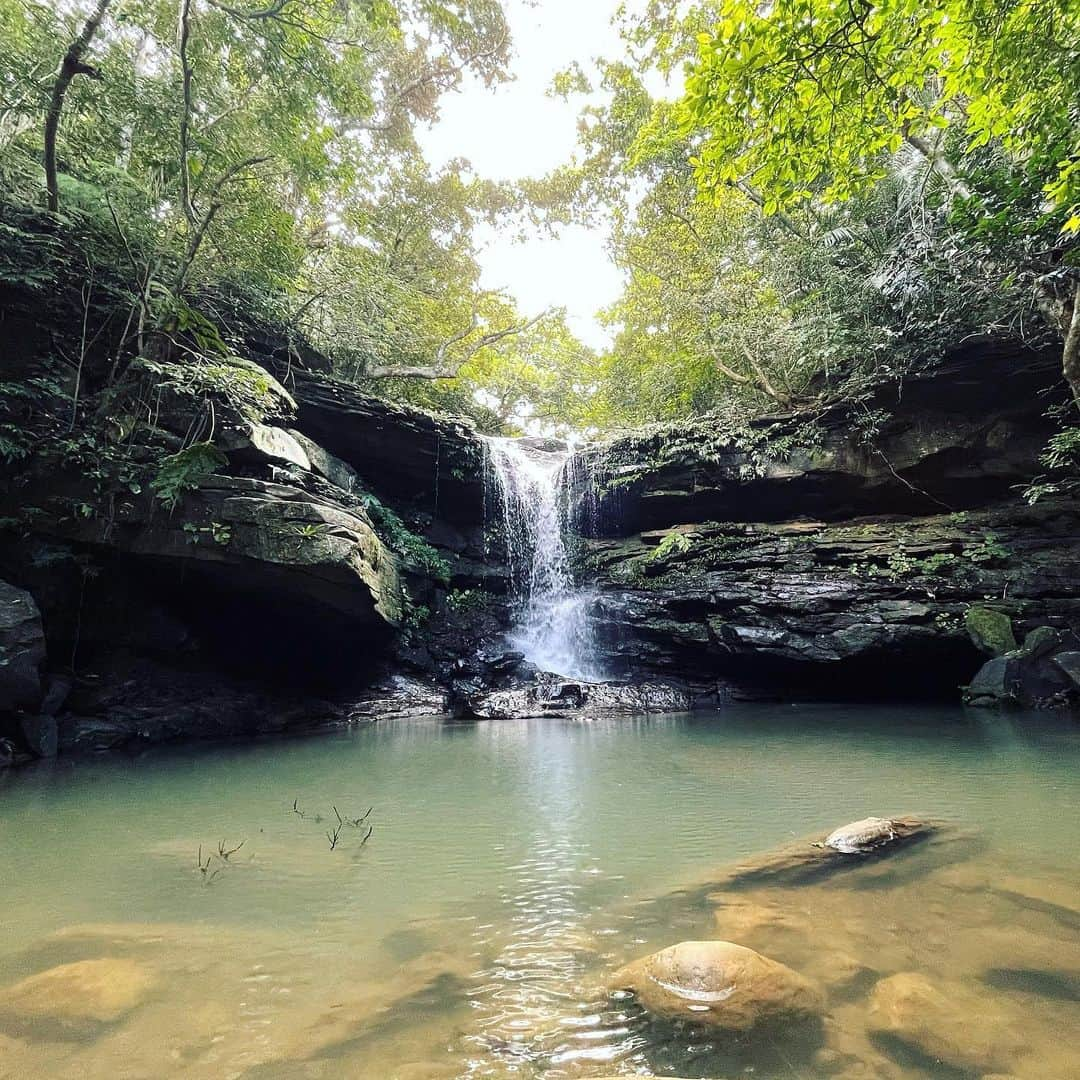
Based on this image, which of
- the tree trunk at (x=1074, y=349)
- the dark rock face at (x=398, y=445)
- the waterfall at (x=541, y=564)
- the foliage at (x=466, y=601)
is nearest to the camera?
the tree trunk at (x=1074, y=349)

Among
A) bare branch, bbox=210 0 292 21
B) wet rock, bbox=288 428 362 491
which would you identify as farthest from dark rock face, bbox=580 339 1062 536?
bare branch, bbox=210 0 292 21

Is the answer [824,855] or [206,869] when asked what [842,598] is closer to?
[824,855]

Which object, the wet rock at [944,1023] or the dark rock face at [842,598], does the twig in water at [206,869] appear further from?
the dark rock face at [842,598]

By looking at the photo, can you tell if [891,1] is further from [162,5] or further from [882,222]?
[162,5]

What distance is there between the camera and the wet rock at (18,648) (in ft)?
20.8

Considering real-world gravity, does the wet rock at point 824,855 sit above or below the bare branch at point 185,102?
below

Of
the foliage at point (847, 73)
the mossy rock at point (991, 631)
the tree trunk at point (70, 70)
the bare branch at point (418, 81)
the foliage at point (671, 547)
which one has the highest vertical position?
the bare branch at point (418, 81)

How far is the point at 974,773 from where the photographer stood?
4910 millimetres

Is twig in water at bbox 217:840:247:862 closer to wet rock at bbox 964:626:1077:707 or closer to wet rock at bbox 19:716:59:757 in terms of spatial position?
wet rock at bbox 19:716:59:757

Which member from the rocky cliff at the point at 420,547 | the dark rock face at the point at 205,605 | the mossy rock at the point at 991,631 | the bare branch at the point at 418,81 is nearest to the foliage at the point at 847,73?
the rocky cliff at the point at 420,547

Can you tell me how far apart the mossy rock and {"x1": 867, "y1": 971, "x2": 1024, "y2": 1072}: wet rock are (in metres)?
9.52

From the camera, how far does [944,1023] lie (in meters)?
1.66

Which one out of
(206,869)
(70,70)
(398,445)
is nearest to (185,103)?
(70,70)

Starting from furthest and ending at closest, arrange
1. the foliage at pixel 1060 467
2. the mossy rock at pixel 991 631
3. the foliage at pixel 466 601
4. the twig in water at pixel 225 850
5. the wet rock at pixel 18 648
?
the foliage at pixel 466 601 < the mossy rock at pixel 991 631 < the foliage at pixel 1060 467 < the wet rock at pixel 18 648 < the twig in water at pixel 225 850
